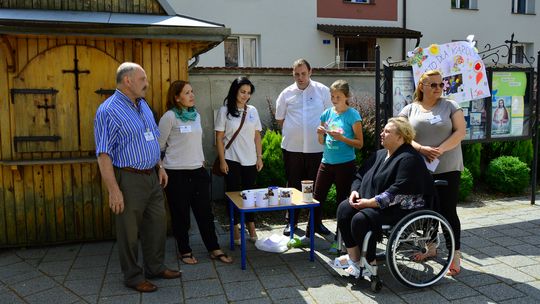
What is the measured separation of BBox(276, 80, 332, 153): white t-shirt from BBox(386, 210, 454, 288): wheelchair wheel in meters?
1.46

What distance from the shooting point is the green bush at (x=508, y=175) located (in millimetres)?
6969

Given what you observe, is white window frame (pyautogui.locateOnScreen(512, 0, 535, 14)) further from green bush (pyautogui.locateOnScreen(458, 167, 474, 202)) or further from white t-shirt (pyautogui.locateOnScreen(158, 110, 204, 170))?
white t-shirt (pyautogui.locateOnScreen(158, 110, 204, 170))

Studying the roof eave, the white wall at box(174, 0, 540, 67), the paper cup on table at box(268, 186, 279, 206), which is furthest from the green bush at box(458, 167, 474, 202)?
the white wall at box(174, 0, 540, 67)

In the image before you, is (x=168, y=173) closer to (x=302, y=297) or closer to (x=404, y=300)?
(x=302, y=297)

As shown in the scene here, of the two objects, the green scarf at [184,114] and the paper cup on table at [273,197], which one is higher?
the green scarf at [184,114]

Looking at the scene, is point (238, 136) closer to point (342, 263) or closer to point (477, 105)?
point (342, 263)

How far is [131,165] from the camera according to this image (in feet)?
11.7

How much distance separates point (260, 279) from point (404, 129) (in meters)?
1.67

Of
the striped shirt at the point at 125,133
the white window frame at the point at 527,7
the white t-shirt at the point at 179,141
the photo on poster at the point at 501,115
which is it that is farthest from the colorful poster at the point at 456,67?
the white window frame at the point at 527,7

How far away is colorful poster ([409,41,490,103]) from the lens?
4957 mm

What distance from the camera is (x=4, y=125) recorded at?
14.3 feet

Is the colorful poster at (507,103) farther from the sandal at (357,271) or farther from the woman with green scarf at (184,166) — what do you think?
the woman with green scarf at (184,166)

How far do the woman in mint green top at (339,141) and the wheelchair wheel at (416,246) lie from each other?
95cm

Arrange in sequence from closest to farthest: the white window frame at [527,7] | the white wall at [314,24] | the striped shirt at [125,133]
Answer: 1. the striped shirt at [125,133]
2. the white wall at [314,24]
3. the white window frame at [527,7]
